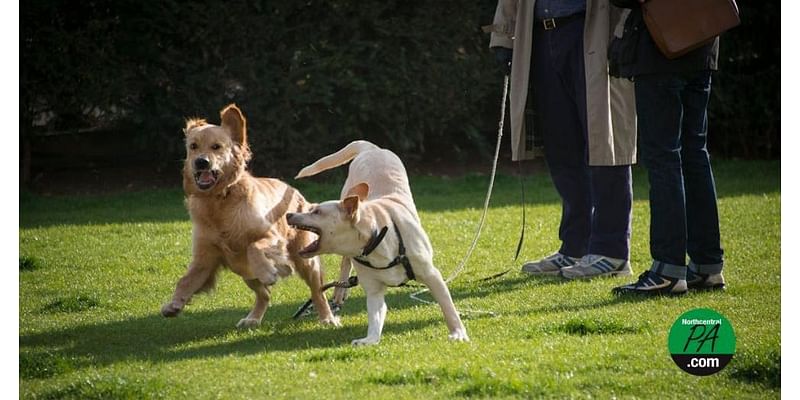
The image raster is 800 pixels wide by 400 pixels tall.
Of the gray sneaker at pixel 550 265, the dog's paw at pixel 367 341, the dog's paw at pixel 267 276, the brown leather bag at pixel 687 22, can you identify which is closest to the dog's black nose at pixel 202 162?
the dog's paw at pixel 267 276

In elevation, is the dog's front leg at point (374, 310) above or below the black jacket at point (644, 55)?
below

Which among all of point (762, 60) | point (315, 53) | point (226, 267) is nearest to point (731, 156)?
point (762, 60)

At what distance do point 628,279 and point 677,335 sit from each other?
176cm

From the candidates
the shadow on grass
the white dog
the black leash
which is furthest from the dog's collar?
the shadow on grass

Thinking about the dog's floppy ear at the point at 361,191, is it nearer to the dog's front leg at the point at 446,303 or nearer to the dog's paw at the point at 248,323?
the dog's front leg at the point at 446,303

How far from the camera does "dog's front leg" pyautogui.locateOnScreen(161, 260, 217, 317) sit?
5.74 meters

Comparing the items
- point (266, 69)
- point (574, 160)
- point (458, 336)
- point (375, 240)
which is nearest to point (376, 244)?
point (375, 240)

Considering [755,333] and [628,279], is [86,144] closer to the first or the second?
[628,279]

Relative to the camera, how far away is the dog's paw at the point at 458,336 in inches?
217

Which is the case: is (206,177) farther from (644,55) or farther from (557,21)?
(557,21)

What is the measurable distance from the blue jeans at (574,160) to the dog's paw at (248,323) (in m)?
2.48

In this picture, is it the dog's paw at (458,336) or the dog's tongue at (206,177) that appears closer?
the dog's paw at (458,336)

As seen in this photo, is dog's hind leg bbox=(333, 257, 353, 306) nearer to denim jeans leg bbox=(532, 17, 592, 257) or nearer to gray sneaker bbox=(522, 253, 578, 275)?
gray sneaker bbox=(522, 253, 578, 275)

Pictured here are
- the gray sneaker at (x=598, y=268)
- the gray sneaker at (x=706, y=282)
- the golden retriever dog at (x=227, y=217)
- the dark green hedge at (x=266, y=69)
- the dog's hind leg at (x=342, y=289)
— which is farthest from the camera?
the dark green hedge at (x=266, y=69)
